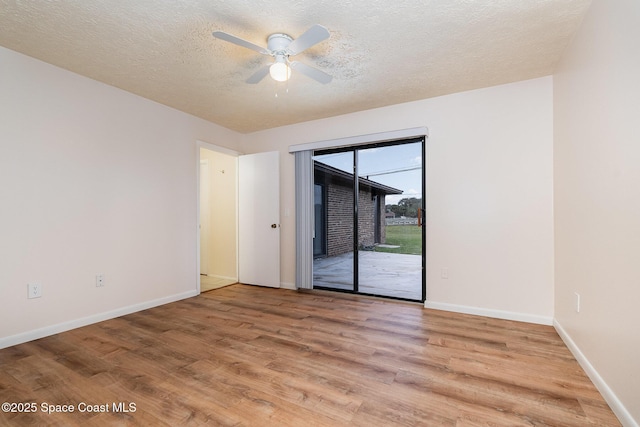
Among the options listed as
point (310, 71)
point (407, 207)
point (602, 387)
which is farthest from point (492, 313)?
point (310, 71)

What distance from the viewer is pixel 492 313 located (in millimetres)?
3029

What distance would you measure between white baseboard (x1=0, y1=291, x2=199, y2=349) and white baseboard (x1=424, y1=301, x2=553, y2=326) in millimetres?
3292

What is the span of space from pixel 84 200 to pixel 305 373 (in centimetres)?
276

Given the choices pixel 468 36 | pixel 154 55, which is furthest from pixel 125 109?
pixel 468 36

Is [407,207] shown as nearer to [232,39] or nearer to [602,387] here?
[602,387]

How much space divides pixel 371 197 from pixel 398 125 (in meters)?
1.03

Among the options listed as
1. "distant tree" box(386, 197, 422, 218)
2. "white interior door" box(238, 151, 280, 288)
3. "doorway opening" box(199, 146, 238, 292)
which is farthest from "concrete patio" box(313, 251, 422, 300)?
"doorway opening" box(199, 146, 238, 292)

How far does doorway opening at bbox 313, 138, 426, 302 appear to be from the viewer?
3637 millimetres

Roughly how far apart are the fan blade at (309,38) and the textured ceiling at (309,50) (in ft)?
0.59

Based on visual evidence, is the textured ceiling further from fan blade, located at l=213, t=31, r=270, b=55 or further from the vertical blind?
the vertical blind

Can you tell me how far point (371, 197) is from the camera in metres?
4.00

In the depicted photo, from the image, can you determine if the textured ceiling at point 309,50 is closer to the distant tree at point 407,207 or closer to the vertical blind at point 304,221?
the vertical blind at point 304,221

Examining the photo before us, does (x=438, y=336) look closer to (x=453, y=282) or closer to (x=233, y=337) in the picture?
(x=453, y=282)

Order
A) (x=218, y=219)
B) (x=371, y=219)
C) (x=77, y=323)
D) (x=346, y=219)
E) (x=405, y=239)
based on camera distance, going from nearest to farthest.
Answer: (x=77, y=323) → (x=405, y=239) → (x=371, y=219) → (x=346, y=219) → (x=218, y=219)
